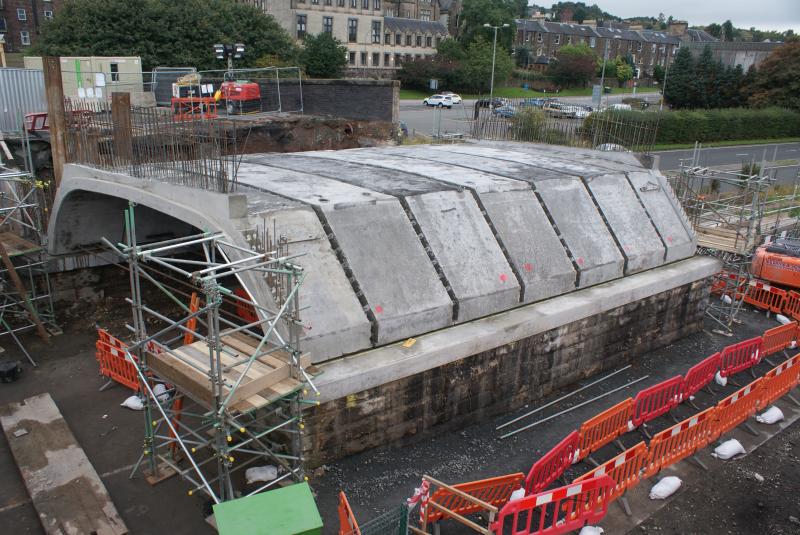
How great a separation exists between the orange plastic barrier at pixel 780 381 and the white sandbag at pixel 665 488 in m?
3.29

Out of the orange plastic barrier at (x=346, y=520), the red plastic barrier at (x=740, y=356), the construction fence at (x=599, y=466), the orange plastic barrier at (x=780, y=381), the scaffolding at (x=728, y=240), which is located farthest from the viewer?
the scaffolding at (x=728, y=240)

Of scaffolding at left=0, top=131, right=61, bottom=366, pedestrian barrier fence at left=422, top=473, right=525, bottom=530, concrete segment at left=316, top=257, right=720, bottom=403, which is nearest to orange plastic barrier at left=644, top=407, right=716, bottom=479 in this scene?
pedestrian barrier fence at left=422, top=473, right=525, bottom=530

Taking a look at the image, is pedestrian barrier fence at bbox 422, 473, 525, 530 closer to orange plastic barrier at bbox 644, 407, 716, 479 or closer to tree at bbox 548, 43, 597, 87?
orange plastic barrier at bbox 644, 407, 716, 479

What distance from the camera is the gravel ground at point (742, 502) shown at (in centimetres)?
881

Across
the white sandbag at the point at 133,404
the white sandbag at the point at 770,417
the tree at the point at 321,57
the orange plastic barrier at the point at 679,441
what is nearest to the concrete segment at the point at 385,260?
the orange plastic barrier at the point at 679,441

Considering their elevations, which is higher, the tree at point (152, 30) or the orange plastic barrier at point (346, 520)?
the tree at point (152, 30)

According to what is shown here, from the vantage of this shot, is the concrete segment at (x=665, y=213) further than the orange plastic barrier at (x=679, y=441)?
Yes

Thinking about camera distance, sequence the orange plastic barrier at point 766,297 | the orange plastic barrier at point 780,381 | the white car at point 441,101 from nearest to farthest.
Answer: the orange plastic barrier at point 780,381 → the orange plastic barrier at point 766,297 → the white car at point 441,101

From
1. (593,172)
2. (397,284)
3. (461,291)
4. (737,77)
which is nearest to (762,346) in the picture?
(593,172)

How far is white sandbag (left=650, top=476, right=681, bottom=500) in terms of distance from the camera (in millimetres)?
9328

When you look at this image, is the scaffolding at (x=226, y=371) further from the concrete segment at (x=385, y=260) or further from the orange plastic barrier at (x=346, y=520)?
the concrete segment at (x=385, y=260)

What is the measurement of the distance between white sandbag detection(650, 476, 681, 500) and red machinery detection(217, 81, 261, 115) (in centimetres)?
2158

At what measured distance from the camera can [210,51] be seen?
4334 cm

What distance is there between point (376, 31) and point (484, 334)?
63.2 m
